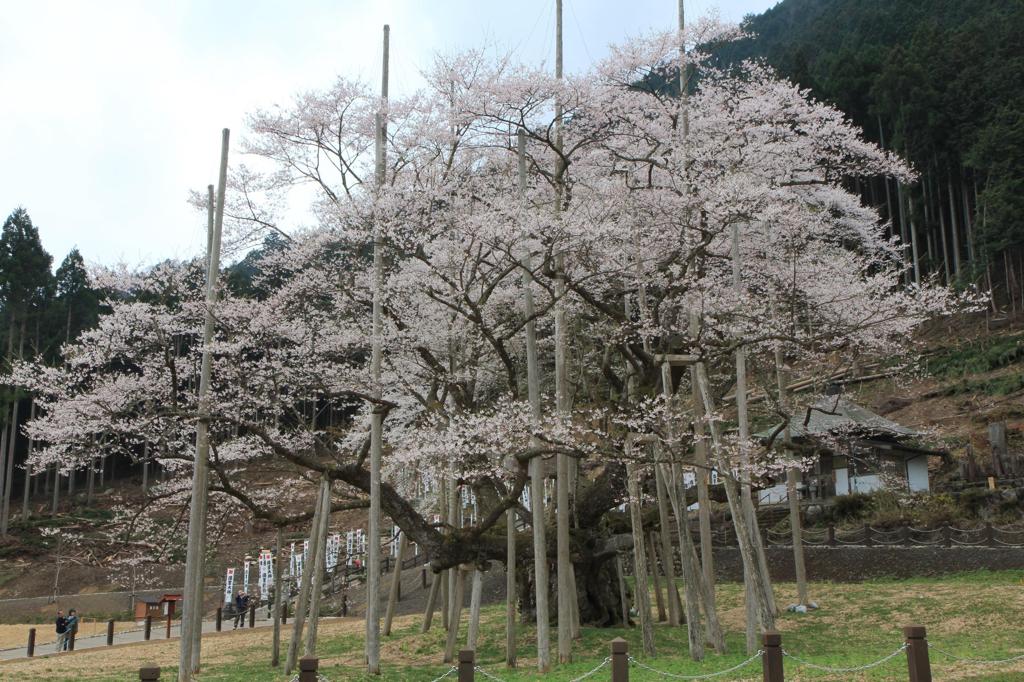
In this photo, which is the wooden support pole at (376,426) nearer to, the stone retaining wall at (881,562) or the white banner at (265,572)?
the stone retaining wall at (881,562)

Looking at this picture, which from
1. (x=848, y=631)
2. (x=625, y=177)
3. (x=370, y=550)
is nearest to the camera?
(x=370, y=550)

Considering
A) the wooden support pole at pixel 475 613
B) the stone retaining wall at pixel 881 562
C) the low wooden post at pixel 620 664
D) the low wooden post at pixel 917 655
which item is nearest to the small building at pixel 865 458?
the stone retaining wall at pixel 881 562

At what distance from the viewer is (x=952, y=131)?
40.5 metres

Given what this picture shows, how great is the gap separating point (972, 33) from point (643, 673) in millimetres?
43728

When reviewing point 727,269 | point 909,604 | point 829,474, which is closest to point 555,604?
point 909,604

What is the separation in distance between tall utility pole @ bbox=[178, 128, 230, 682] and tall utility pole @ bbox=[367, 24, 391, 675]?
2539 mm

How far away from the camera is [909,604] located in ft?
52.9

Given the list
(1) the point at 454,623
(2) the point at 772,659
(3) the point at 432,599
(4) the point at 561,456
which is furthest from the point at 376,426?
(2) the point at 772,659

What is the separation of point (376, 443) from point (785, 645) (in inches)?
296

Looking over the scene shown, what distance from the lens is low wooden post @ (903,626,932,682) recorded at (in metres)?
7.88

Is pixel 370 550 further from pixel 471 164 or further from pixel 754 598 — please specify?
pixel 471 164

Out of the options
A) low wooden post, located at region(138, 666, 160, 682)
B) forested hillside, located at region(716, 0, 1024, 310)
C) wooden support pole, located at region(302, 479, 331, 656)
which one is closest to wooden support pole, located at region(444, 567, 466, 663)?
wooden support pole, located at region(302, 479, 331, 656)

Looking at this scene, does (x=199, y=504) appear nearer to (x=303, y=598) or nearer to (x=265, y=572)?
(x=303, y=598)

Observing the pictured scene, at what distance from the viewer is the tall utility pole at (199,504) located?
11609 millimetres
